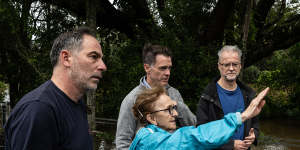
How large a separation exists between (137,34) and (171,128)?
5.73 meters

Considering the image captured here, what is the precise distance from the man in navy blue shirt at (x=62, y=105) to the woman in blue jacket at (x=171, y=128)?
1.39ft

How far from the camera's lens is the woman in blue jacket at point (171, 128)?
157cm

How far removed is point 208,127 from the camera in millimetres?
1604

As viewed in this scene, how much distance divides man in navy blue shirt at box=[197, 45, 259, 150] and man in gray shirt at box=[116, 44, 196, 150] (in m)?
0.22

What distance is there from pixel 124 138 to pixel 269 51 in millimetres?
7420

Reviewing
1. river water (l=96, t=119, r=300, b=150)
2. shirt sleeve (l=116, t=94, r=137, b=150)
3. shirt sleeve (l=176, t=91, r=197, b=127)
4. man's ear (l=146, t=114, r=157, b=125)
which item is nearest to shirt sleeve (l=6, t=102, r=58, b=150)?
man's ear (l=146, t=114, r=157, b=125)

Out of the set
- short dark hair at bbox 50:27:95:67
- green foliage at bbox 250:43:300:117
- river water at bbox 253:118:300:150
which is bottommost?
river water at bbox 253:118:300:150

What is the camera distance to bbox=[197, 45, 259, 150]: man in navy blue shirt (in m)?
2.86

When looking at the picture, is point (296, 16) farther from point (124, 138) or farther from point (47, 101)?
point (47, 101)

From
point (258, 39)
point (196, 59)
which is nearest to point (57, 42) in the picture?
point (196, 59)

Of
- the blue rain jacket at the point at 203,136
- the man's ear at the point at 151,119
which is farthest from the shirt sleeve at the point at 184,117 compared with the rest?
the blue rain jacket at the point at 203,136

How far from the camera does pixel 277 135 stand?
1423cm

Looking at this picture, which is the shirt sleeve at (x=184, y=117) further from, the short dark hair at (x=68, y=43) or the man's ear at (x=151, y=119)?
the short dark hair at (x=68, y=43)

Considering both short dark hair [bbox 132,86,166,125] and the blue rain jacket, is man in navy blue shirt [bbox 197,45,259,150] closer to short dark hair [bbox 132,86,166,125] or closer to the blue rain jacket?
short dark hair [bbox 132,86,166,125]
